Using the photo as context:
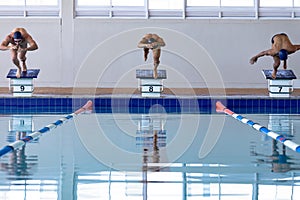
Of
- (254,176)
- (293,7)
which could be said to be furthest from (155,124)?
(293,7)

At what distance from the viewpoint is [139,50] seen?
1320 centimetres

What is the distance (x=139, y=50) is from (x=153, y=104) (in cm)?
296

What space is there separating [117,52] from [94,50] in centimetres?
45

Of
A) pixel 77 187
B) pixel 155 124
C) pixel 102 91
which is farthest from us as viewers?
pixel 102 91

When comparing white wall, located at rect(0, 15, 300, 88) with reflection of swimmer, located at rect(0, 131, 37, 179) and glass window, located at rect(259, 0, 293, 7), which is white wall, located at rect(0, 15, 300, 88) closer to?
glass window, located at rect(259, 0, 293, 7)

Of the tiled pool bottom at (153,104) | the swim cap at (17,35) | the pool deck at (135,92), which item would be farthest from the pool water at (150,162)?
the pool deck at (135,92)

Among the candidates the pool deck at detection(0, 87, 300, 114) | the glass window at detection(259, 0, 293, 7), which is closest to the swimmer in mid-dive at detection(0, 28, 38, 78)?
the pool deck at detection(0, 87, 300, 114)

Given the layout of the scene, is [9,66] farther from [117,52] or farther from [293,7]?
[293,7]

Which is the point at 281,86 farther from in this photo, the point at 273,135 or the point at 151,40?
the point at 273,135

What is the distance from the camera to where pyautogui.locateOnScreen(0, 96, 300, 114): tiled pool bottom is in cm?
1016

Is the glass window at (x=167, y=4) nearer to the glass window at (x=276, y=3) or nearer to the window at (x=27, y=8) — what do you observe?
the glass window at (x=276, y=3)

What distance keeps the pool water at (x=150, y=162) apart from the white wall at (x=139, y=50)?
16.8 ft

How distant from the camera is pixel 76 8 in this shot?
43.9 ft

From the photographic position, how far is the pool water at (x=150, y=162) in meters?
3.80
